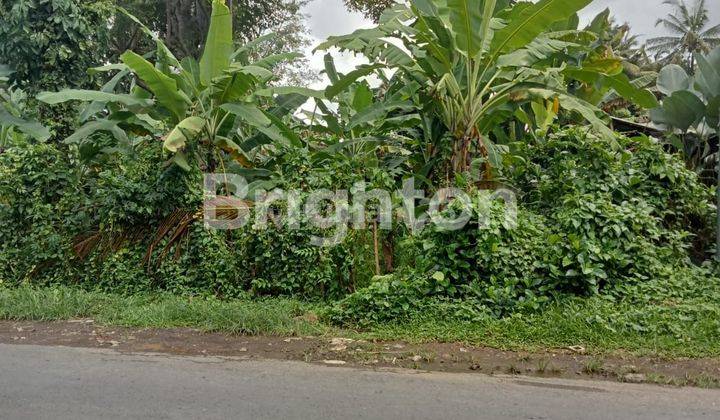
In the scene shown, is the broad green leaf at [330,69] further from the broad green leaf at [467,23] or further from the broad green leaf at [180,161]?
the broad green leaf at [467,23]

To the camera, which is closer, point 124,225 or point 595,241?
point 595,241

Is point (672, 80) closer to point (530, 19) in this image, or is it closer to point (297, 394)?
point (530, 19)

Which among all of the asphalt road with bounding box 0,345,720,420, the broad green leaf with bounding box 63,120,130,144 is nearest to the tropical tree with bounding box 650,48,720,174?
the asphalt road with bounding box 0,345,720,420

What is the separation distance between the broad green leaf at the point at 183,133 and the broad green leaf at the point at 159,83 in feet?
1.25

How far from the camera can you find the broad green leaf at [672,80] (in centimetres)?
908

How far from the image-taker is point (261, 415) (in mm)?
Answer: 3684

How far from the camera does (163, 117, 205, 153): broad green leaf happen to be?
714 centimetres

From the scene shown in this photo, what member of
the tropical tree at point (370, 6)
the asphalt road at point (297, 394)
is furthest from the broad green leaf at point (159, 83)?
the tropical tree at point (370, 6)

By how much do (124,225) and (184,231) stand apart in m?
0.85

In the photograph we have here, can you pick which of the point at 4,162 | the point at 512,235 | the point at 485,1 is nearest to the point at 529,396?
the point at 512,235

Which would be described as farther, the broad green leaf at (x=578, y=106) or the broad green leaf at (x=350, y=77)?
the broad green leaf at (x=350, y=77)

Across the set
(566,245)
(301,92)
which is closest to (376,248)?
(566,245)

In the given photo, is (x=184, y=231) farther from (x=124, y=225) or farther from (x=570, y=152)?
(x=570, y=152)

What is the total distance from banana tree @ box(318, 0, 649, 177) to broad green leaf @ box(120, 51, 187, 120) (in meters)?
2.02
